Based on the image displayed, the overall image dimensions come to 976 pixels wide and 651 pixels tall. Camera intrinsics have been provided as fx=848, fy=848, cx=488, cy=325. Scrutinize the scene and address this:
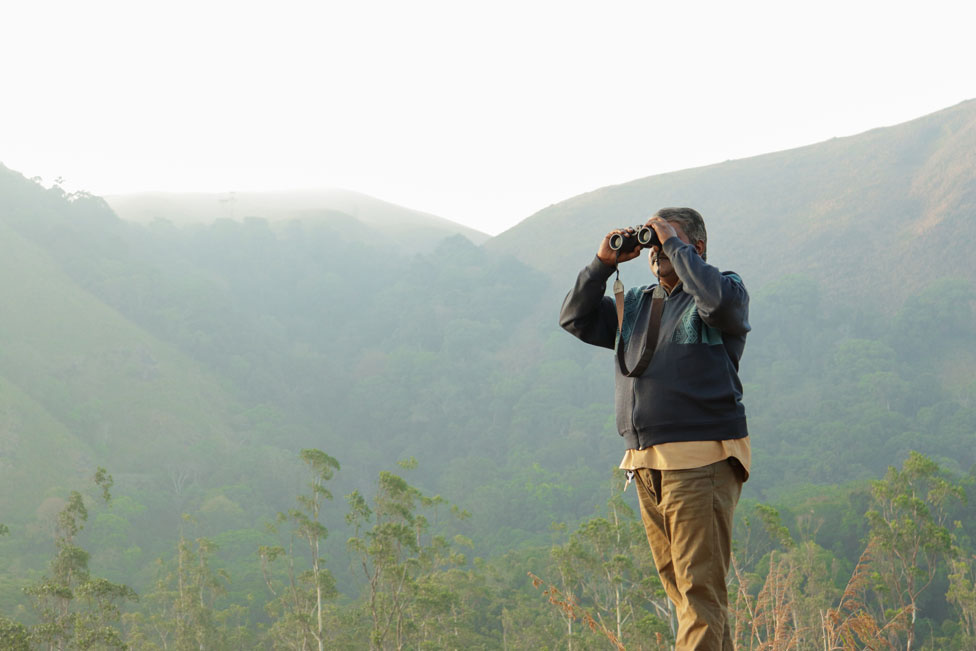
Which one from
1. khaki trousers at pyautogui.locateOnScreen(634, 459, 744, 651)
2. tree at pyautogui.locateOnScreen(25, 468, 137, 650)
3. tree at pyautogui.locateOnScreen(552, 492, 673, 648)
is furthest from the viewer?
tree at pyautogui.locateOnScreen(552, 492, 673, 648)

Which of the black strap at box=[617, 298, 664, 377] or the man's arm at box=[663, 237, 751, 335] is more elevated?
the man's arm at box=[663, 237, 751, 335]

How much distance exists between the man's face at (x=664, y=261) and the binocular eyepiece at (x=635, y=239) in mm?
59

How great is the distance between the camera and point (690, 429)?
2475mm

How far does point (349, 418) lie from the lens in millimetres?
73562

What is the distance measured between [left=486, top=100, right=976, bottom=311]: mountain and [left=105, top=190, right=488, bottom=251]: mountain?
20711 millimetres

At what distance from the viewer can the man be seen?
8.04 ft

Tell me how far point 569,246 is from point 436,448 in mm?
35499

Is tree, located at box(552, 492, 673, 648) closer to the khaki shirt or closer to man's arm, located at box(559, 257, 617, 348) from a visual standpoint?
man's arm, located at box(559, 257, 617, 348)

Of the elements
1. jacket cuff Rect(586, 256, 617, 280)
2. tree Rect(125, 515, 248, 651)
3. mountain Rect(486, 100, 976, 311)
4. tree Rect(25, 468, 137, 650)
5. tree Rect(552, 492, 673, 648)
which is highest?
mountain Rect(486, 100, 976, 311)

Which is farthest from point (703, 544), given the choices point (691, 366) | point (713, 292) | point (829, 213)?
point (829, 213)

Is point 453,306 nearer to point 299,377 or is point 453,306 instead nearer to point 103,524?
point 299,377

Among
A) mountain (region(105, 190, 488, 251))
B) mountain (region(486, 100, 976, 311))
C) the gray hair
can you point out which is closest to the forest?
mountain (region(486, 100, 976, 311))

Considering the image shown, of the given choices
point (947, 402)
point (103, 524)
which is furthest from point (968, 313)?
point (103, 524)

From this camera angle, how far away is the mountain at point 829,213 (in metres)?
77.9
